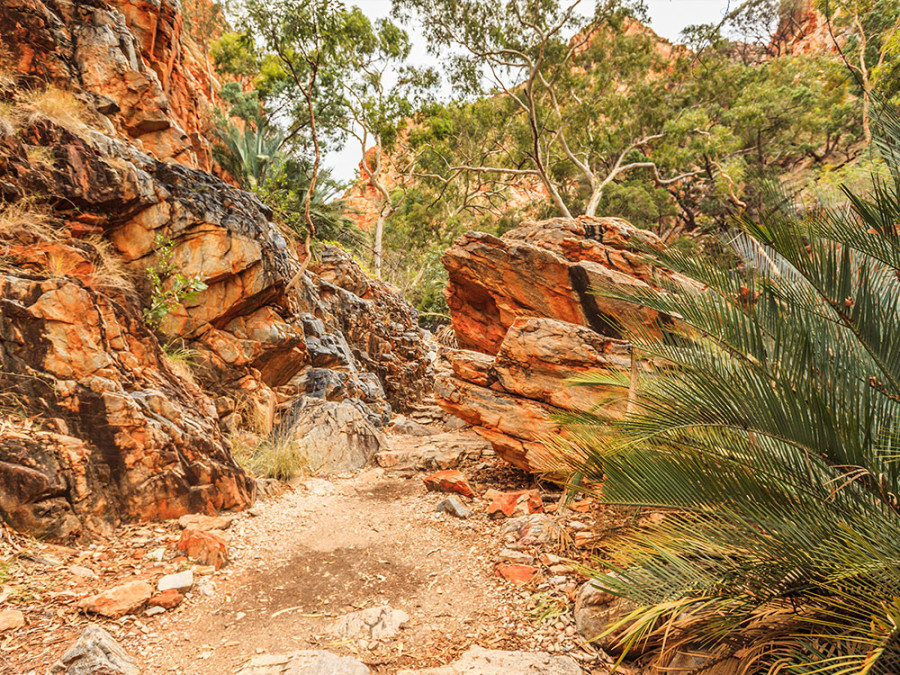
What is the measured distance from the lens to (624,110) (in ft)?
45.9

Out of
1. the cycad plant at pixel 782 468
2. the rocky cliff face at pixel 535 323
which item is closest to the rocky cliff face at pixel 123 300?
the rocky cliff face at pixel 535 323

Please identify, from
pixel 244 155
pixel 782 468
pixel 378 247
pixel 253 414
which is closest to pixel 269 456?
pixel 253 414

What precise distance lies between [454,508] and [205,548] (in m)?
2.15

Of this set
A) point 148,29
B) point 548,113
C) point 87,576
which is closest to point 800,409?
point 87,576

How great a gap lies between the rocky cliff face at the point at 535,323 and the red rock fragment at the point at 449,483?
0.55 meters

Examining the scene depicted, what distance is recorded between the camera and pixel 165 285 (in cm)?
541

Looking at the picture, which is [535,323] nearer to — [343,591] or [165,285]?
[343,591]

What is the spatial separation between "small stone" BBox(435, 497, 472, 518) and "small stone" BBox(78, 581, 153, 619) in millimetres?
2484

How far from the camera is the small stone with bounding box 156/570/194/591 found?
2804 millimetres

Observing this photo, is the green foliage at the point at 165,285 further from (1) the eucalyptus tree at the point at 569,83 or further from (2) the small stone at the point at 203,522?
(1) the eucalyptus tree at the point at 569,83

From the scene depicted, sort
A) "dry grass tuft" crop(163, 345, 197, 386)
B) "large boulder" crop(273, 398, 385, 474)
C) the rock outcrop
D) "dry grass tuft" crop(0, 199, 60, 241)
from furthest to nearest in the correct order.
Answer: "large boulder" crop(273, 398, 385, 474) → the rock outcrop → "dry grass tuft" crop(163, 345, 197, 386) → "dry grass tuft" crop(0, 199, 60, 241)

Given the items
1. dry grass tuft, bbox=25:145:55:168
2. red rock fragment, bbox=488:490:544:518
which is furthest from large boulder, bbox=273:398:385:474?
dry grass tuft, bbox=25:145:55:168

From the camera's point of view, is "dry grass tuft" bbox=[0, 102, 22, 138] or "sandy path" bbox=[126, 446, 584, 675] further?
"dry grass tuft" bbox=[0, 102, 22, 138]

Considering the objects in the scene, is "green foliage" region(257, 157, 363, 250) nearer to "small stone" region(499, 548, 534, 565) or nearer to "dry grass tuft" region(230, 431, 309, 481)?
"dry grass tuft" region(230, 431, 309, 481)
